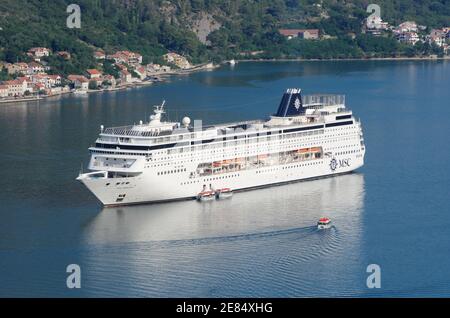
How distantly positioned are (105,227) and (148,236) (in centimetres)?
84

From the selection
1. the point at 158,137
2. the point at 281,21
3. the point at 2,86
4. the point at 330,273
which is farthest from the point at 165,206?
the point at 281,21

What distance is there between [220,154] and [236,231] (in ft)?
10.0

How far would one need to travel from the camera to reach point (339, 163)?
22.5 metres

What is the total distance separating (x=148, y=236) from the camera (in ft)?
57.3

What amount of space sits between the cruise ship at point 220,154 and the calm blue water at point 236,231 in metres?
0.30

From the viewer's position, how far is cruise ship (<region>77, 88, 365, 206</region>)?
763 inches

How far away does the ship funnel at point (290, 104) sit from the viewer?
22.3 meters

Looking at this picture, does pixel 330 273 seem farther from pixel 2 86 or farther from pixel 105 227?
pixel 2 86
